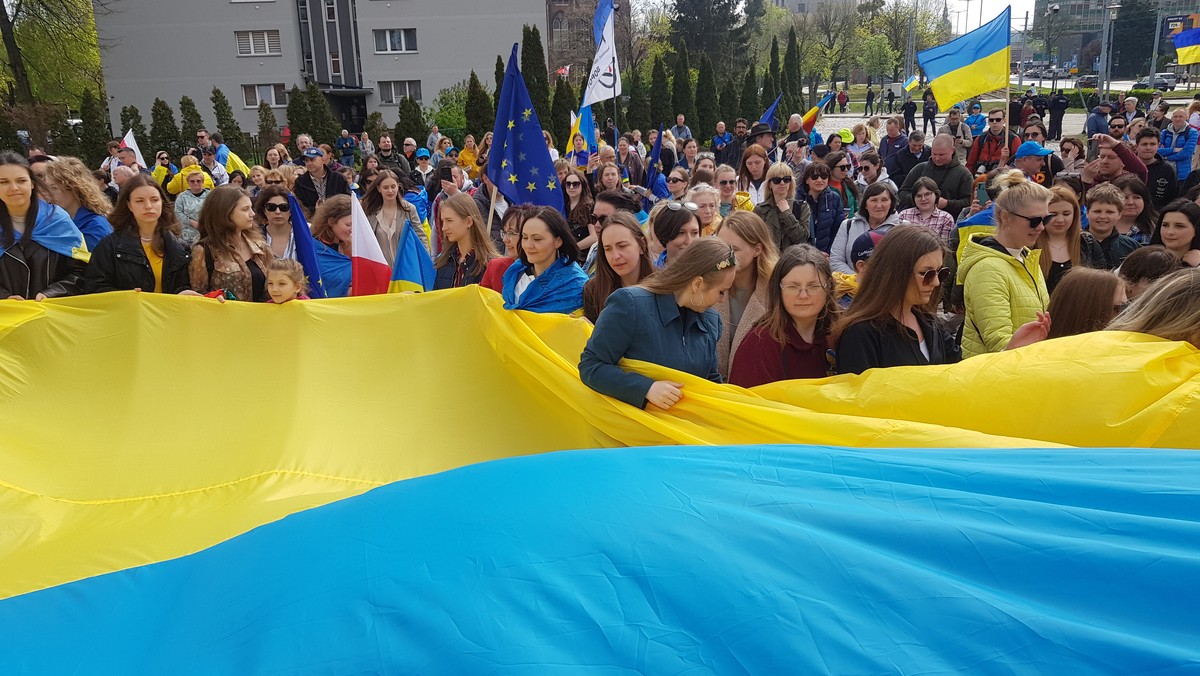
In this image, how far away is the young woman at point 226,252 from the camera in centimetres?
598

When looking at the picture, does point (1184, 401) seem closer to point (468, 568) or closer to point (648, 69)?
point (468, 568)

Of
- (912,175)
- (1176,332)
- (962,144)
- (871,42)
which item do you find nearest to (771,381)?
(1176,332)

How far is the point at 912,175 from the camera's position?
11.1m

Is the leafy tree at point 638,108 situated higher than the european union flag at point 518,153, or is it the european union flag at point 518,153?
the leafy tree at point 638,108

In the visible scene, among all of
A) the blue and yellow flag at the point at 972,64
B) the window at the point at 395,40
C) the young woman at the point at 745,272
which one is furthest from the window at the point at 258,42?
the young woman at the point at 745,272

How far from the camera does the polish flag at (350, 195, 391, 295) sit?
22.5 feet

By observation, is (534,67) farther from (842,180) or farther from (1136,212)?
(1136,212)

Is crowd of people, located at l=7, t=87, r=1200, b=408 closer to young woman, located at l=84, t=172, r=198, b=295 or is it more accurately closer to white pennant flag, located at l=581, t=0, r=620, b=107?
young woman, located at l=84, t=172, r=198, b=295

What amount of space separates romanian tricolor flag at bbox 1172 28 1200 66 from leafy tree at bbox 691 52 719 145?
15.5 m

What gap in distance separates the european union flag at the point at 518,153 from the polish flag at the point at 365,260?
153 cm

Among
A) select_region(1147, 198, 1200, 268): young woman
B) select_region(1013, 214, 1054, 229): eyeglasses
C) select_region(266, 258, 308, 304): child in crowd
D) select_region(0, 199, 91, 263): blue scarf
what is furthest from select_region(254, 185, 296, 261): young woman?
select_region(1147, 198, 1200, 268): young woman

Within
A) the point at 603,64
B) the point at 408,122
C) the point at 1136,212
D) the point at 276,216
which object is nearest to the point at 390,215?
the point at 276,216

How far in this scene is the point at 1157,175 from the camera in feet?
36.0

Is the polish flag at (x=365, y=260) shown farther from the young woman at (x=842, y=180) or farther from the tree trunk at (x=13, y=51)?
the tree trunk at (x=13, y=51)
